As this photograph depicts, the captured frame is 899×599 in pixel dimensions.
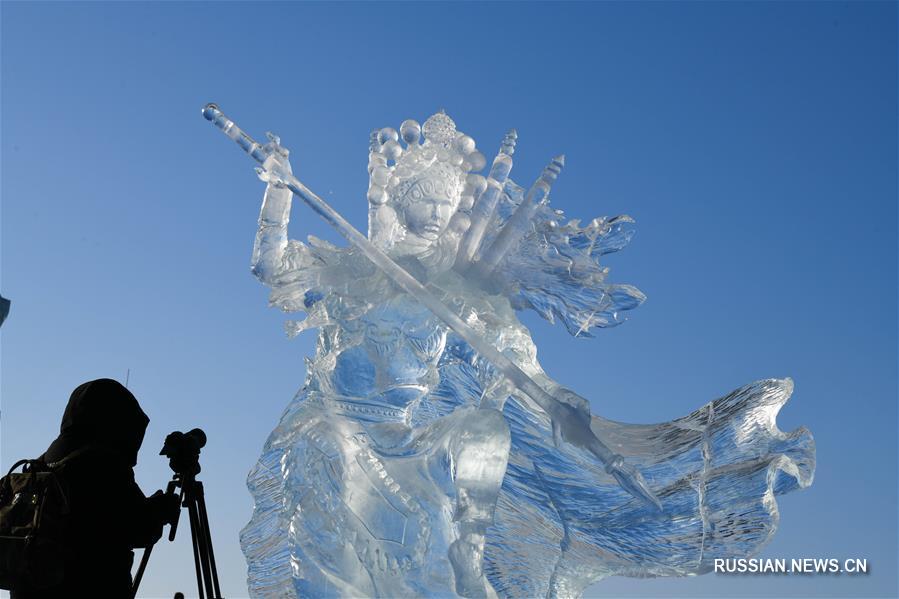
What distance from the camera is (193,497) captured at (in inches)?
159

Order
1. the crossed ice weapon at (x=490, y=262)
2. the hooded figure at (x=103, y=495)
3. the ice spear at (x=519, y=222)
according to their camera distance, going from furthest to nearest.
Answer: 1. the ice spear at (x=519, y=222)
2. the crossed ice weapon at (x=490, y=262)
3. the hooded figure at (x=103, y=495)

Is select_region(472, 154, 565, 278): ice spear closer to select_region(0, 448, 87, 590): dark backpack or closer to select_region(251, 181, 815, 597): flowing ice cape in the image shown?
Answer: select_region(251, 181, 815, 597): flowing ice cape

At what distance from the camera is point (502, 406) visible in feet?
16.7

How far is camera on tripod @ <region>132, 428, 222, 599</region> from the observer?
399 cm

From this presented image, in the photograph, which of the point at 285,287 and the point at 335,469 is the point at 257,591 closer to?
the point at 335,469

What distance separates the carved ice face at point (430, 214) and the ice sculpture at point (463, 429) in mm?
10

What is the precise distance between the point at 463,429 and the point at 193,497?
1318 mm

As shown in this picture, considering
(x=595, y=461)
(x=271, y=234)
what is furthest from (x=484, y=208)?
(x=595, y=461)

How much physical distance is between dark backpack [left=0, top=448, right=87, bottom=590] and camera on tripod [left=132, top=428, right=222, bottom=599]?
0.36 m

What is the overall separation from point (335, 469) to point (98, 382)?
130cm

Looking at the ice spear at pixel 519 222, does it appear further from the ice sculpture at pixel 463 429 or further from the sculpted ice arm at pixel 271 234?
the sculpted ice arm at pixel 271 234

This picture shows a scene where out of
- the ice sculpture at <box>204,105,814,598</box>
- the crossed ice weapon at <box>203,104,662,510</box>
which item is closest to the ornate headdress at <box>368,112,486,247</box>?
the ice sculpture at <box>204,105,814,598</box>

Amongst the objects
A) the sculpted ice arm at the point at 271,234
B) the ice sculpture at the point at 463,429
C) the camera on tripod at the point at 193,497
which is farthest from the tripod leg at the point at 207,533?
the sculpted ice arm at the point at 271,234

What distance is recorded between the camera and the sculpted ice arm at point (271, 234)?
5.32m
